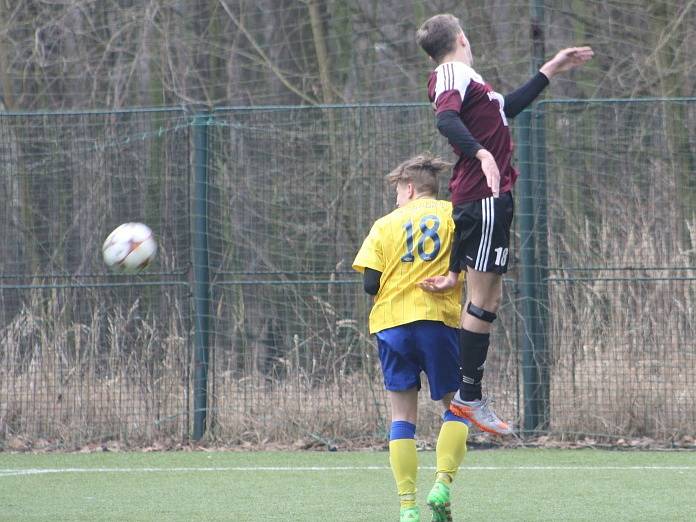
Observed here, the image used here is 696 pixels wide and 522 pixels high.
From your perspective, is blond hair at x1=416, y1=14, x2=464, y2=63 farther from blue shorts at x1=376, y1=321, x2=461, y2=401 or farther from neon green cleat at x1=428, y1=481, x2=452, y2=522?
neon green cleat at x1=428, y1=481, x2=452, y2=522

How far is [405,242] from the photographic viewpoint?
220 inches

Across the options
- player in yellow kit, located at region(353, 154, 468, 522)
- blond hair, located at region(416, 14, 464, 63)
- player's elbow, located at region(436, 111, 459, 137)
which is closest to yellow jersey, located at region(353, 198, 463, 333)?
player in yellow kit, located at region(353, 154, 468, 522)

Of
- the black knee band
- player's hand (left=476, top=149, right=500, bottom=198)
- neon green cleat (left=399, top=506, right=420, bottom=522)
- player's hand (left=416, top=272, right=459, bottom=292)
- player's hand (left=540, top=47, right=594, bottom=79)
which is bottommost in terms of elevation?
neon green cleat (left=399, top=506, right=420, bottom=522)

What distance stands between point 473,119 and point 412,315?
0.98 m

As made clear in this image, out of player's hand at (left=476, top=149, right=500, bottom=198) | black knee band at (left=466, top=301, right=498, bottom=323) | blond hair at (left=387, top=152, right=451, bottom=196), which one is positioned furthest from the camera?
black knee band at (left=466, top=301, right=498, bottom=323)

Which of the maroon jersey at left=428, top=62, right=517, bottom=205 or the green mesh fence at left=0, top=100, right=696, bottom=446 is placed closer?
the maroon jersey at left=428, top=62, right=517, bottom=205

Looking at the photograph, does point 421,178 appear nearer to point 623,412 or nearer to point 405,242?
point 405,242

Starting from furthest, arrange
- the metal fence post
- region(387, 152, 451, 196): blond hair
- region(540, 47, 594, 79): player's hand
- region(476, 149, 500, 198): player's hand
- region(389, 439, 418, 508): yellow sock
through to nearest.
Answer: the metal fence post → region(540, 47, 594, 79): player's hand → region(387, 152, 451, 196): blond hair → region(389, 439, 418, 508): yellow sock → region(476, 149, 500, 198): player's hand

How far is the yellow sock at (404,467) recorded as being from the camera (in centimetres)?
541

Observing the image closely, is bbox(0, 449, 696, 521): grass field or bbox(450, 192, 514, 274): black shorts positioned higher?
bbox(450, 192, 514, 274): black shorts

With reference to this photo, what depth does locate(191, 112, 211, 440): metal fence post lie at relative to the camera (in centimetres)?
987

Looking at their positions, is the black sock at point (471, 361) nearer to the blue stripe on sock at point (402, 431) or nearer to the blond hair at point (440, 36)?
the blue stripe on sock at point (402, 431)

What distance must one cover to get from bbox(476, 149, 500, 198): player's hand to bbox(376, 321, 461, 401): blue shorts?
2.34 feet

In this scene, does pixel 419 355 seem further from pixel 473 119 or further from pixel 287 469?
pixel 287 469
